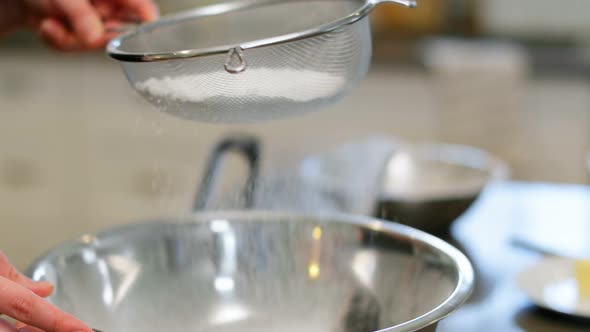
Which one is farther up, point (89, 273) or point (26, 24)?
point (26, 24)

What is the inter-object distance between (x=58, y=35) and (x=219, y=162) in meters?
0.23

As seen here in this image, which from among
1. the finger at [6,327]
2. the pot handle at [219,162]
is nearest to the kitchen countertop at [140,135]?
the pot handle at [219,162]

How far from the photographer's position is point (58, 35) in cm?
96

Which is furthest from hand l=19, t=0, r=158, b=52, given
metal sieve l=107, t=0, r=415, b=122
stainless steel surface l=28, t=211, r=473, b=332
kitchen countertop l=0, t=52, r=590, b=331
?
kitchen countertop l=0, t=52, r=590, b=331

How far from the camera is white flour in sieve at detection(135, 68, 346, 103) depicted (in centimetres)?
71

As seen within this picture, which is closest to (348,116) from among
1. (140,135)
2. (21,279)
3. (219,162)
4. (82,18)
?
(140,135)

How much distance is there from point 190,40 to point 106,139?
4.98 feet

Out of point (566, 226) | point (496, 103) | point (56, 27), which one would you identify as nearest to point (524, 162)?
point (496, 103)

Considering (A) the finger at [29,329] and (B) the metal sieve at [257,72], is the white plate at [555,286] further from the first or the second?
(A) the finger at [29,329]

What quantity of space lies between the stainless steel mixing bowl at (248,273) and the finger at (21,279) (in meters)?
0.04

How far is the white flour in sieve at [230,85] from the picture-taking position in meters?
0.71

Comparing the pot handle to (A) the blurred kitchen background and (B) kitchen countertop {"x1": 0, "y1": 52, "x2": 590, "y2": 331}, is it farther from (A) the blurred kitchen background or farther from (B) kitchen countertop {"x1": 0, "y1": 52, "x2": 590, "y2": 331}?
(B) kitchen countertop {"x1": 0, "y1": 52, "x2": 590, "y2": 331}

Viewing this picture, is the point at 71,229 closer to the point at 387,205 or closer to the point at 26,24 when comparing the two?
the point at 26,24

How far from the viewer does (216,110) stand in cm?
74
